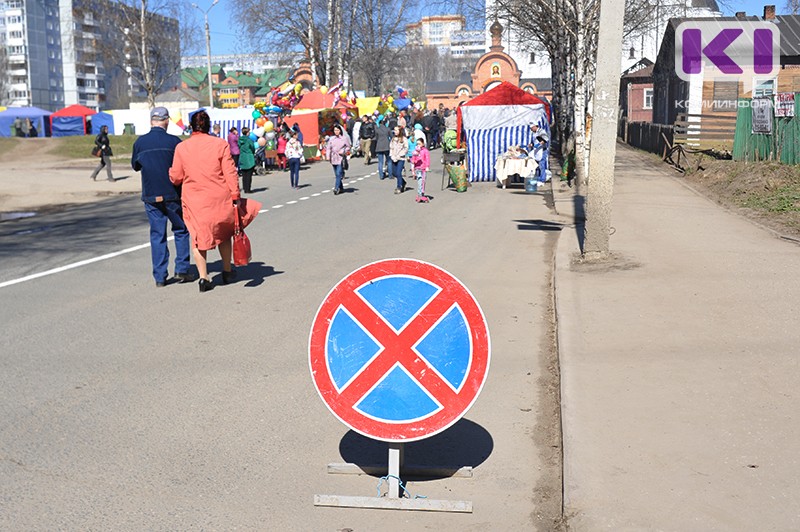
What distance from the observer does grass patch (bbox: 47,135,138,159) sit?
45.7 metres

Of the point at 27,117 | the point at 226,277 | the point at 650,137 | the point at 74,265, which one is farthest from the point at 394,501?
the point at 27,117

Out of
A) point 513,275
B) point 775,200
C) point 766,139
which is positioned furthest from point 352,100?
point 513,275

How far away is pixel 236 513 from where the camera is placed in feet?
13.9

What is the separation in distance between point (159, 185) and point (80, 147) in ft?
138

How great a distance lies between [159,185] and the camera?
965 centimetres

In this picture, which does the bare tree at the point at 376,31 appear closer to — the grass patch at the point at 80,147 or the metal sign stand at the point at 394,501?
the grass patch at the point at 80,147

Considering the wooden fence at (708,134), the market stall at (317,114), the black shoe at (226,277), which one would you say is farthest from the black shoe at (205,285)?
the wooden fence at (708,134)

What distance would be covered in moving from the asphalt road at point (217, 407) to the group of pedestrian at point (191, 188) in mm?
542

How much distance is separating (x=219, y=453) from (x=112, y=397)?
4.29ft

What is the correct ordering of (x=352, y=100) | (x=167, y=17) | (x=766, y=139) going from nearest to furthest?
(x=766, y=139)
(x=352, y=100)
(x=167, y=17)

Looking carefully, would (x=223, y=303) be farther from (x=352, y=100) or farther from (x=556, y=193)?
(x=352, y=100)

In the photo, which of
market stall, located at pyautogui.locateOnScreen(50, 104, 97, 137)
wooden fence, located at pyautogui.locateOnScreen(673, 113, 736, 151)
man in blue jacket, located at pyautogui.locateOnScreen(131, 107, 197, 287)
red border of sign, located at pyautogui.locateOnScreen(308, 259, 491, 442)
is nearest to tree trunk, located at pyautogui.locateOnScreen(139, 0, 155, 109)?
market stall, located at pyautogui.locateOnScreen(50, 104, 97, 137)

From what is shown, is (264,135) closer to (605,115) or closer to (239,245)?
(605,115)

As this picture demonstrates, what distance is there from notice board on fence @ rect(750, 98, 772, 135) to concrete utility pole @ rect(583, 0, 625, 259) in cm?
1378
